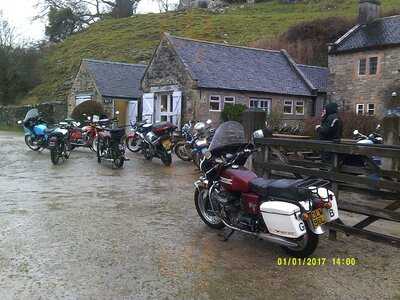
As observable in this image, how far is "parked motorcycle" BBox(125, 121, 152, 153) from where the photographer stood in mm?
16219

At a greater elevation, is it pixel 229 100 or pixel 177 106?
pixel 229 100

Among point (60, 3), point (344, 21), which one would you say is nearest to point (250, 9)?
point (344, 21)

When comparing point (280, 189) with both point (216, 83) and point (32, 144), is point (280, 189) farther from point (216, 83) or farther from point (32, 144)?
point (216, 83)

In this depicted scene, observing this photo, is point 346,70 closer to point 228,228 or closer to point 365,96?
point 365,96

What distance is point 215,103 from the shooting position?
26.5 m

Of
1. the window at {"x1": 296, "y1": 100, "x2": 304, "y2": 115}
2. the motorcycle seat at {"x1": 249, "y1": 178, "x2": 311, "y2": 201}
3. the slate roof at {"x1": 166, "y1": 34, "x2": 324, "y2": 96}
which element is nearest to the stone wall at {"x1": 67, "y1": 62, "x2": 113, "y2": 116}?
the slate roof at {"x1": 166, "y1": 34, "x2": 324, "y2": 96}

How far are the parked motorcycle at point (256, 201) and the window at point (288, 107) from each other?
22758mm

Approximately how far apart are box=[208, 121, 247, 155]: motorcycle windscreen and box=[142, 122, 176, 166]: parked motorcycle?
7.82m

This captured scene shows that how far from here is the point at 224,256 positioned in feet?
19.0

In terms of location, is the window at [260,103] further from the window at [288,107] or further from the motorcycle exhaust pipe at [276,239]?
the motorcycle exhaust pipe at [276,239]

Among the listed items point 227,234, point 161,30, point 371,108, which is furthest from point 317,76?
point 227,234

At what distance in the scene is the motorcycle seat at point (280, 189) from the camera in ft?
18.2

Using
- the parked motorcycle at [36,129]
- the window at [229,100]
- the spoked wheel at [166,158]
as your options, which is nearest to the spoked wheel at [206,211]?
the spoked wheel at [166,158]

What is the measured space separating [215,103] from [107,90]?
8.99 m
